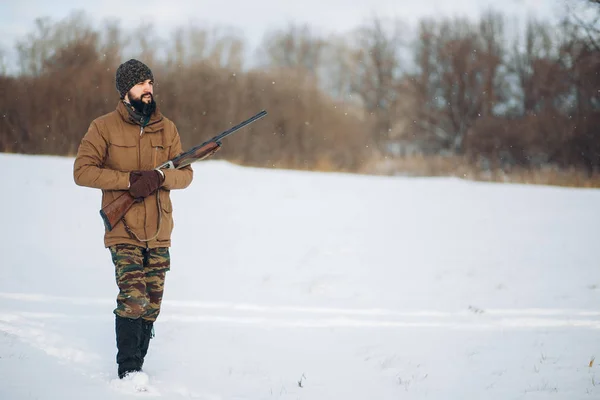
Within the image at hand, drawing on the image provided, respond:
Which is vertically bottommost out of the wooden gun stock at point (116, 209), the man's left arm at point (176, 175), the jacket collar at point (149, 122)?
the wooden gun stock at point (116, 209)

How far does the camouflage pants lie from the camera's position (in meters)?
3.81

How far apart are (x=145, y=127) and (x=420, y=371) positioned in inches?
110

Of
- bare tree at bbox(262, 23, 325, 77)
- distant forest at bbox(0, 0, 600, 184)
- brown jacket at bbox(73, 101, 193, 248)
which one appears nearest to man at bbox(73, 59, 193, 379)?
brown jacket at bbox(73, 101, 193, 248)

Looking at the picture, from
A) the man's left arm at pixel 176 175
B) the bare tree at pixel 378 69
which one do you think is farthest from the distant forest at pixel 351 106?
the man's left arm at pixel 176 175

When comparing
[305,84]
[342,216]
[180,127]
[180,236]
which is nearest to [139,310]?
[180,236]

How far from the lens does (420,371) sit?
4758mm

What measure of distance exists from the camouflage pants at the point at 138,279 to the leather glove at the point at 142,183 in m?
0.36

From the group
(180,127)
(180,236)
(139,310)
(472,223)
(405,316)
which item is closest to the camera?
(139,310)

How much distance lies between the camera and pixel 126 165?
393 cm

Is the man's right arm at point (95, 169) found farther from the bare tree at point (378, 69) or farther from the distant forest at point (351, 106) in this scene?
the bare tree at point (378, 69)

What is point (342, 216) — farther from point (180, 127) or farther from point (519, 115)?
point (519, 115)

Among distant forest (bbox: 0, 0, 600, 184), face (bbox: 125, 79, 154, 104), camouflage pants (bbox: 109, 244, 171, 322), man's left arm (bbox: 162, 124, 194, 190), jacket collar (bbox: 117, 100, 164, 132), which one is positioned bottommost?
distant forest (bbox: 0, 0, 600, 184)

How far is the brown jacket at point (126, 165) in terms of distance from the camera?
12.4 feet

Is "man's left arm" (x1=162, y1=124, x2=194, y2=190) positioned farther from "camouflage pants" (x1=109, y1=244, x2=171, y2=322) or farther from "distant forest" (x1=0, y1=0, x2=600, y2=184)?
"distant forest" (x1=0, y1=0, x2=600, y2=184)
